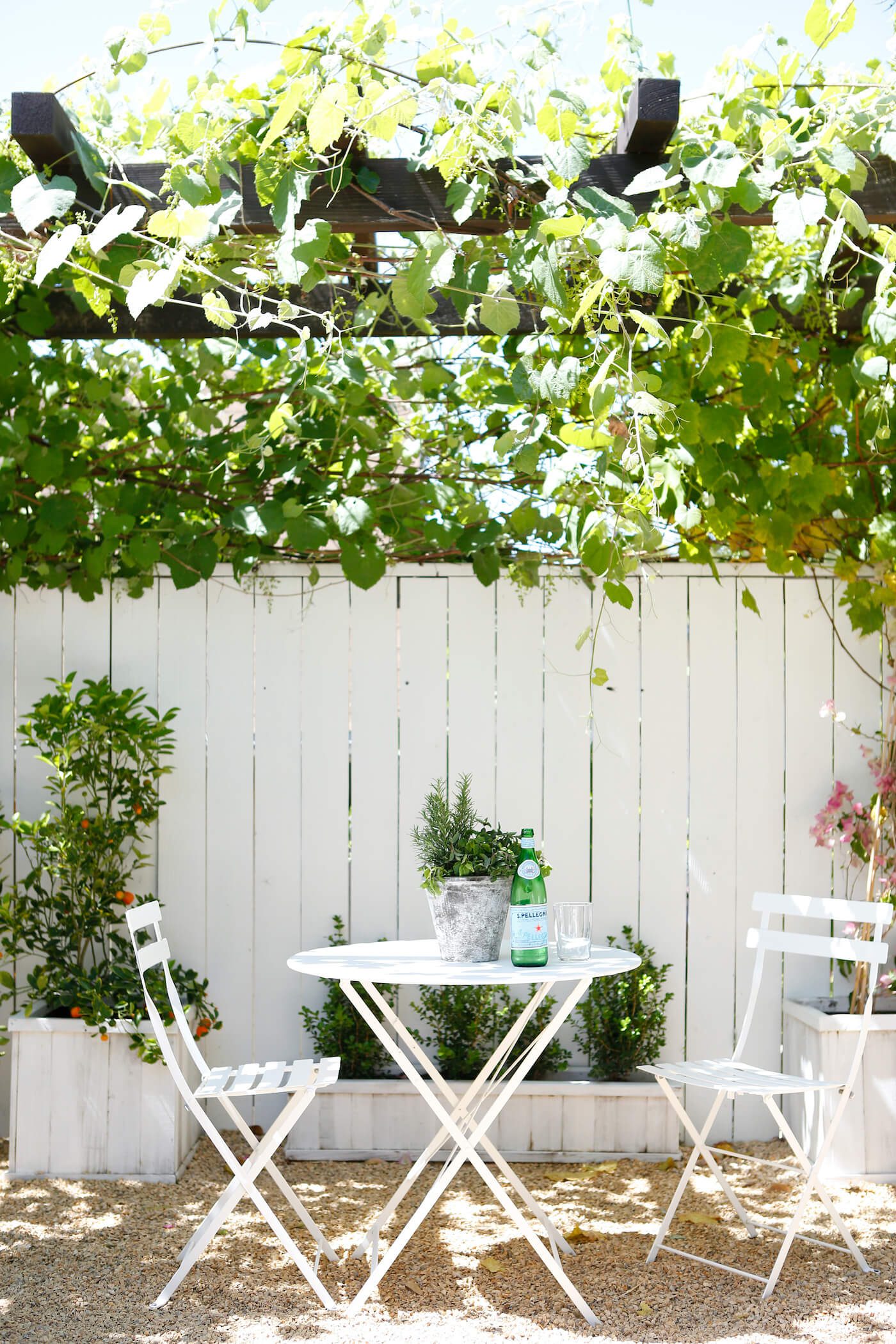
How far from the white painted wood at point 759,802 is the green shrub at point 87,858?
5.86 ft

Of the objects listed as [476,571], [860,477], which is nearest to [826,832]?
[860,477]

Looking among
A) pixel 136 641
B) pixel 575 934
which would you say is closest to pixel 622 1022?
pixel 575 934

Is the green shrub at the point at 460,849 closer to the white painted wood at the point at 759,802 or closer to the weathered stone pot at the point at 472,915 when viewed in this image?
the weathered stone pot at the point at 472,915

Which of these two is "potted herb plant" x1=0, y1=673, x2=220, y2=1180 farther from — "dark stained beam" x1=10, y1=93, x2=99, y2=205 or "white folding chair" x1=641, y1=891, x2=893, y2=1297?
"dark stained beam" x1=10, y1=93, x2=99, y2=205

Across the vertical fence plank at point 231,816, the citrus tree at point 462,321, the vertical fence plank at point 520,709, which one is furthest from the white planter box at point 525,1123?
the citrus tree at point 462,321

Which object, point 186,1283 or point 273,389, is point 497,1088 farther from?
point 273,389

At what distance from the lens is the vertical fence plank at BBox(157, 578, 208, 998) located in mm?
4059

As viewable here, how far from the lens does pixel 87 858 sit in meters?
3.73

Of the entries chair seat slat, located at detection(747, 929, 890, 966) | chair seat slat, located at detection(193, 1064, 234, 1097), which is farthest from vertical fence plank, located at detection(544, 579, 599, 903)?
chair seat slat, located at detection(193, 1064, 234, 1097)

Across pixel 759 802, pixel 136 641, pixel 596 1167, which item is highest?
pixel 136 641

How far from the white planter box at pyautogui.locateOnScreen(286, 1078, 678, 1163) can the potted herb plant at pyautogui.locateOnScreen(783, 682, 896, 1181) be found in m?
0.47

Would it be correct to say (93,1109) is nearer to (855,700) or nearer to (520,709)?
(520,709)

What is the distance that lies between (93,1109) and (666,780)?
6.91ft

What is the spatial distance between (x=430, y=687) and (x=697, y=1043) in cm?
150
